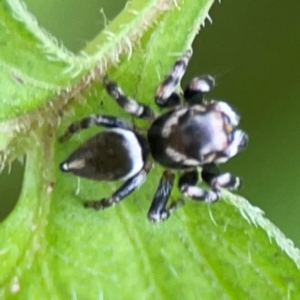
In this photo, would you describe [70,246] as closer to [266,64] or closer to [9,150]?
[9,150]

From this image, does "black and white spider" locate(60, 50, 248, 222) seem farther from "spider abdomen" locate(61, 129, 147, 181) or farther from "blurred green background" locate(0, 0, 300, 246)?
"blurred green background" locate(0, 0, 300, 246)

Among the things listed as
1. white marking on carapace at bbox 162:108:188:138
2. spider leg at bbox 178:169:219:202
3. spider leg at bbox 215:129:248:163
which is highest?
white marking on carapace at bbox 162:108:188:138

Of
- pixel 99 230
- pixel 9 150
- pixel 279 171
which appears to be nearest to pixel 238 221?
pixel 99 230

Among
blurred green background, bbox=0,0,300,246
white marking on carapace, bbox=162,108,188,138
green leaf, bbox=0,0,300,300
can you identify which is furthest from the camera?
blurred green background, bbox=0,0,300,246

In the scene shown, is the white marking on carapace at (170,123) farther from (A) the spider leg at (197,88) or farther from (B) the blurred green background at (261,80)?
(B) the blurred green background at (261,80)

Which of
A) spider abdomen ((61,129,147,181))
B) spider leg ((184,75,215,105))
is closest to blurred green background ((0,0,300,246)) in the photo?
spider leg ((184,75,215,105))

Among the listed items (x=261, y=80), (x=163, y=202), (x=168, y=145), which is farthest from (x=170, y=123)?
(x=261, y=80)
